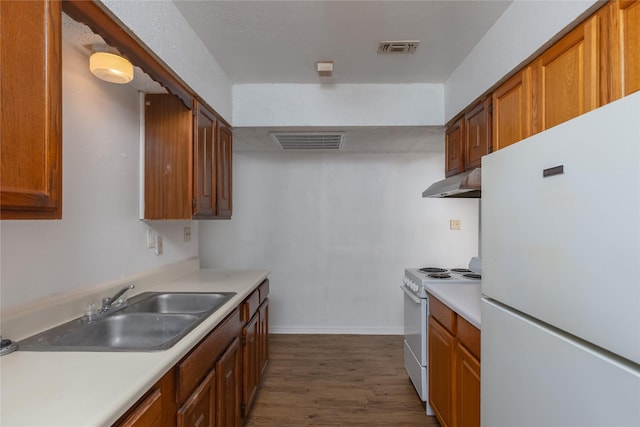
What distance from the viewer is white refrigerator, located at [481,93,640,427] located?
0.66 meters

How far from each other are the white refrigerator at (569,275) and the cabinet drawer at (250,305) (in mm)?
1400

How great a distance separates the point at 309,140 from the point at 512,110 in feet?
5.84

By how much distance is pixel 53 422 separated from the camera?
27.2 inches

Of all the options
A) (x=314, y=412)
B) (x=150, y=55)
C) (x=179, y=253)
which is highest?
(x=150, y=55)

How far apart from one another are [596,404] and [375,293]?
3006 millimetres

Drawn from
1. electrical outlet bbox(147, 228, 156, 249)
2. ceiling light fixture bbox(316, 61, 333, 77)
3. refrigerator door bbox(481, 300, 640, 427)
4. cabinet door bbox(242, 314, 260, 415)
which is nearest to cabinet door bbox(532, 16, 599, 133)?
refrigerator door bbox(481, 300, 640, 427)

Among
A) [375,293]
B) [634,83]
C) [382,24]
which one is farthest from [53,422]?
[375,293]

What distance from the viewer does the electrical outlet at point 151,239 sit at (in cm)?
202

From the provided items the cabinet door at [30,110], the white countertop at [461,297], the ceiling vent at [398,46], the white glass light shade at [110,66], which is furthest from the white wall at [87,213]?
the white countertop at [461,297]

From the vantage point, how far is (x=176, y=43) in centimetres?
A: 166

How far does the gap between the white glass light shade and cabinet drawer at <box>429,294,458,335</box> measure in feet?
6.79

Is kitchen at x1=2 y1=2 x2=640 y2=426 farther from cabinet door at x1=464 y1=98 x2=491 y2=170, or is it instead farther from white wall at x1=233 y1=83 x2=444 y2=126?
cabinet door at x1=464 y1=98 x2=491 y2=170

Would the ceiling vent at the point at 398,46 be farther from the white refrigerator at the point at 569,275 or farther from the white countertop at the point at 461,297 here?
the white countertop at the point at 461,297

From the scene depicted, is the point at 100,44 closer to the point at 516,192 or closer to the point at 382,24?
the point at 382,24
